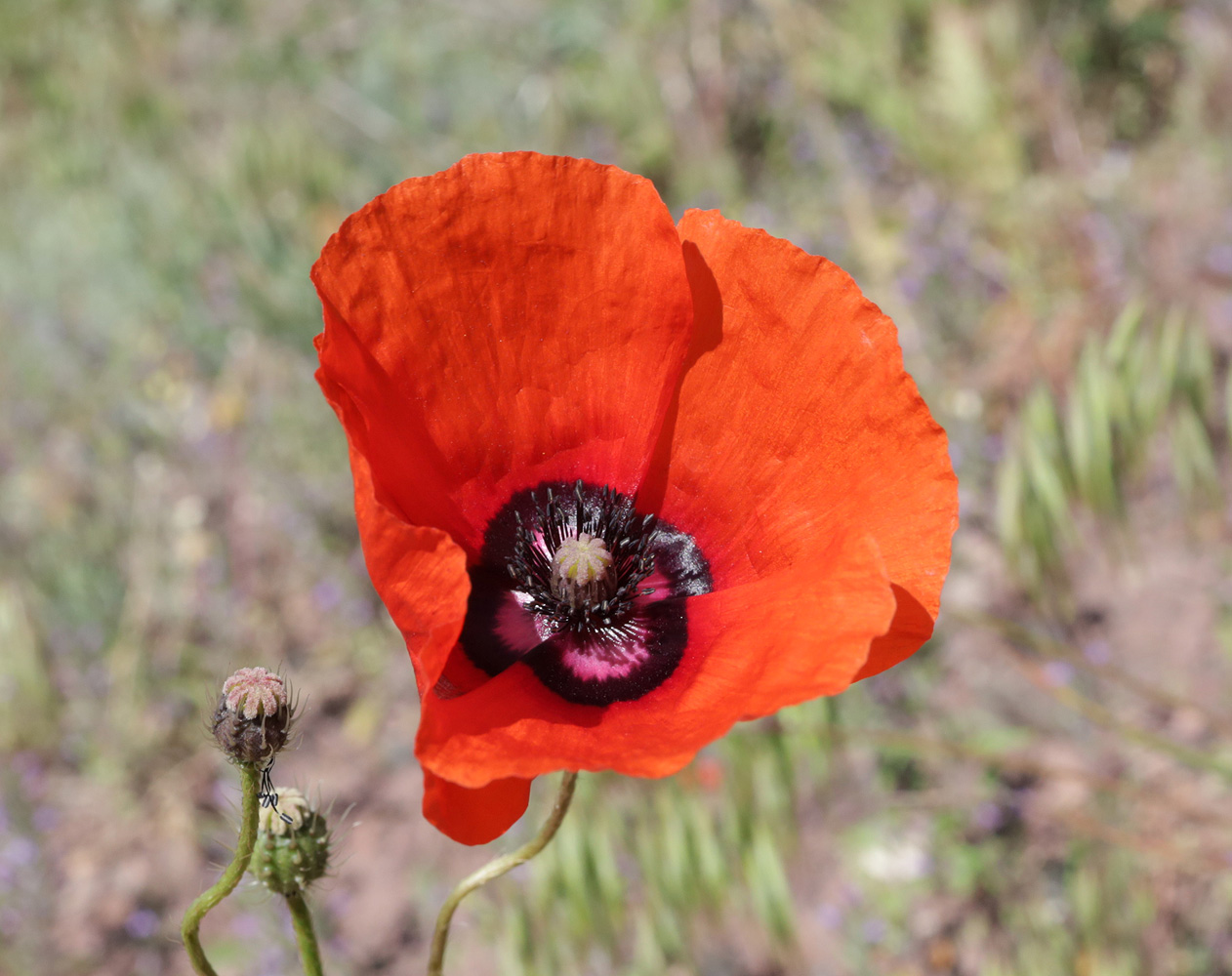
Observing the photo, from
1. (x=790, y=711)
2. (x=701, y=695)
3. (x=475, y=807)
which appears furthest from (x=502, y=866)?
(x=790, y=711)

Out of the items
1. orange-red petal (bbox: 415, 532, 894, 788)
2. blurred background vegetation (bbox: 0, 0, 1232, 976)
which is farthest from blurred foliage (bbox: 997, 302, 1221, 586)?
orange-red petal (bbox: 415, 532, 894, 788)

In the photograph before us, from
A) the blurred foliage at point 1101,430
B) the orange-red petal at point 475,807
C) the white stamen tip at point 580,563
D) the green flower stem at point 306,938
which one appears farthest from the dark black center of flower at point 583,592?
the blurred foliage at point 1101,430

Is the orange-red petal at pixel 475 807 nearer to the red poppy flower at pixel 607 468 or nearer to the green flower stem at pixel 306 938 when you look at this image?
the red poppy flower at pixel 607 468

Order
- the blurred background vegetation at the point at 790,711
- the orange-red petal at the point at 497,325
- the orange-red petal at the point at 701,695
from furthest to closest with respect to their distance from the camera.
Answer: the blurred background vegetation at the point at 790,711 < the orange-red petal at the point at 497,325 < the orange-red petal at the point at 701,695

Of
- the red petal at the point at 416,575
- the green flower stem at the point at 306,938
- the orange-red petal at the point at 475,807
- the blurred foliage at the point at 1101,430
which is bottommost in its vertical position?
the green flower stem at the point at 306,938

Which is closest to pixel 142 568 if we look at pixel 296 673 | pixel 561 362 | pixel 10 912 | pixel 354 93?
pixel 296 673

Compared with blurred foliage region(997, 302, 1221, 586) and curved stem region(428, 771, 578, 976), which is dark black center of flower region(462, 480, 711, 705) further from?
blurred foliage region(997, 302, 1221, 586)

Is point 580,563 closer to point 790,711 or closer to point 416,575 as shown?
point 416,575
